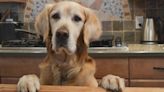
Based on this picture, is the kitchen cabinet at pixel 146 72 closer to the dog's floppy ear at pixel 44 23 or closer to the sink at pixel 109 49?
the sink at pixel 109 49

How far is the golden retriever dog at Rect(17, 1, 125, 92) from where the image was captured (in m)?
1.59

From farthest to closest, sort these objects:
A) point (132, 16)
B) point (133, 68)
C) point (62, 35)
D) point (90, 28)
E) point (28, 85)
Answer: point (132, 16)
point (133, 68)
point (90, 28)
point (62, 35)
point (28, 85)

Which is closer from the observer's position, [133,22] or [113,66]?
[113,66]

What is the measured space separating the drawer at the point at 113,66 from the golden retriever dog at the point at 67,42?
2.07ft

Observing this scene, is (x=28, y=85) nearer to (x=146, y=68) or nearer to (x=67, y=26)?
(x=67, y=26)

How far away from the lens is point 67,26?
157 cm

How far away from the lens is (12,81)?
2.40 metres

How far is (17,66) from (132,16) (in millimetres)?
1098

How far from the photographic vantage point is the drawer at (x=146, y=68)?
7.54 ft

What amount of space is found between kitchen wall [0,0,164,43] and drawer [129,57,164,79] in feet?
2.13

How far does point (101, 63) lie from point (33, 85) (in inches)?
49.2

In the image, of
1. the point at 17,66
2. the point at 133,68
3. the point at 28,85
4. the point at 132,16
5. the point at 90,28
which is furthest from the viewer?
the point at 132,16

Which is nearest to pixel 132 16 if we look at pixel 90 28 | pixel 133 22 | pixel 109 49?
pixel 133 22

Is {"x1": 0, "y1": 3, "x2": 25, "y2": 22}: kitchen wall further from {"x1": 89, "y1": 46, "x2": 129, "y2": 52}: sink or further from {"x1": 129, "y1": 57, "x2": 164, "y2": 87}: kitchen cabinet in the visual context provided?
{"x1": 129, "y1": 57, "x2": 164, "y2": 87}: kitchen cabinet
